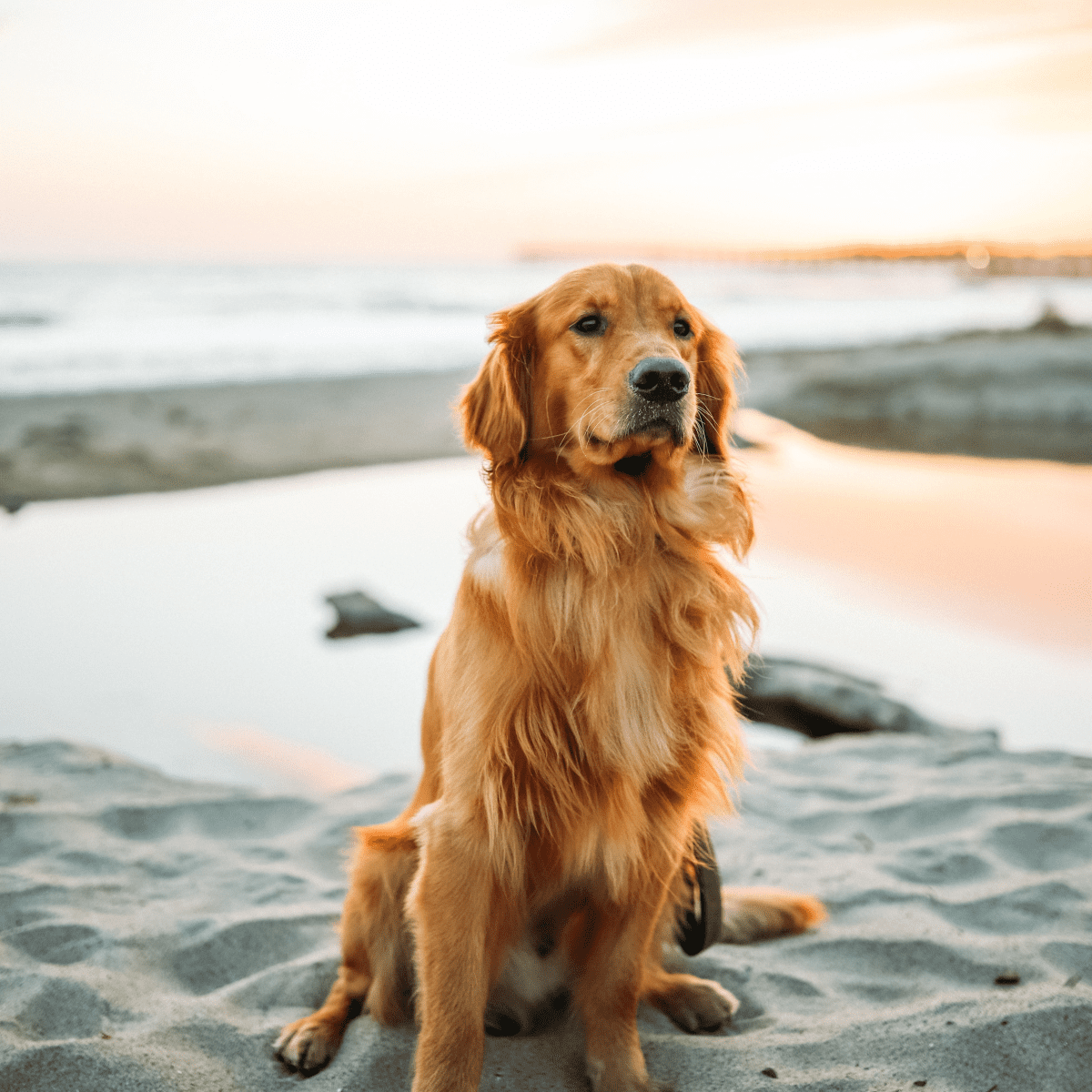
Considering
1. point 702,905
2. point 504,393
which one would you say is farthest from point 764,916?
point 504,393

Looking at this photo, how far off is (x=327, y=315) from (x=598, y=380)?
19953 millimetres

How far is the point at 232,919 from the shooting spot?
268cm

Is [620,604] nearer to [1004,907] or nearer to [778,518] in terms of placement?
[1004,907]

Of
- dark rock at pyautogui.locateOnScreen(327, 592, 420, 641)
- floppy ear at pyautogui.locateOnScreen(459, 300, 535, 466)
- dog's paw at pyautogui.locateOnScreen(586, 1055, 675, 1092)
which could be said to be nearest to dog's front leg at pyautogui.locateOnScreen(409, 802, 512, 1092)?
dog's paw at pyautogui.locateOnScreen(586, 1055, 675, 1092)

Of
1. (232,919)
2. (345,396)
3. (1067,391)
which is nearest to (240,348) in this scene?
(345,396)

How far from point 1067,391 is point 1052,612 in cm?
790

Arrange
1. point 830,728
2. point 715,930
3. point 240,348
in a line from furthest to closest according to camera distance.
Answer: point 240,348 → point 830,728 → point 715,930

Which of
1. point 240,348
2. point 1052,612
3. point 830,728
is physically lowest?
point 830,728

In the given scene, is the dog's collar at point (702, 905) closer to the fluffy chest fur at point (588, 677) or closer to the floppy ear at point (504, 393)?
the fluffy chest fur at point (588, 677)

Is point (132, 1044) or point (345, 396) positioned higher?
point (345, 396)

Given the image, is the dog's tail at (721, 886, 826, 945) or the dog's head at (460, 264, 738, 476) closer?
the dog's head at (460, 264, 738, 476)

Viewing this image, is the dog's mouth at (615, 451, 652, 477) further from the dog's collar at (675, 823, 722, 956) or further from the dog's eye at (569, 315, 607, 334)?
the dog's collar at (675, 823, 722, 956)

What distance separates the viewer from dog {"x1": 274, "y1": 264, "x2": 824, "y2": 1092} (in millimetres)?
2045

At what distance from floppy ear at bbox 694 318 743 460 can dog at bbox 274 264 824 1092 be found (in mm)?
23
